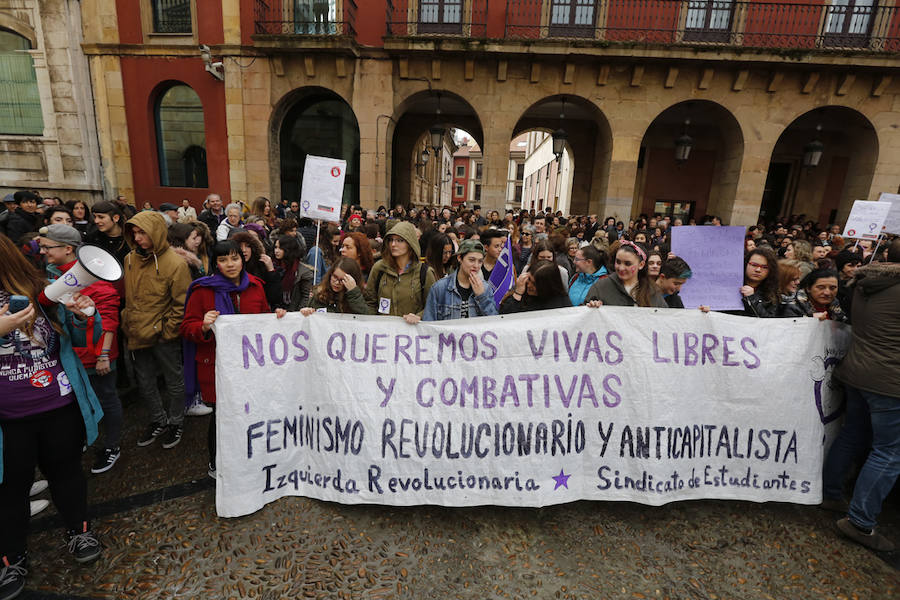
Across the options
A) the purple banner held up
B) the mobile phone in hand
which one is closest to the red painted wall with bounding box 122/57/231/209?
the mobile phone in hand

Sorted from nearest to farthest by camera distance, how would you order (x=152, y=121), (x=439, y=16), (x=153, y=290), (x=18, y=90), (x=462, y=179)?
1. (x=153, y=290)
2. (x=439, y=16)
3. (x=18, y=90)
4. (x=152, y=121)
5. (x=462, y=179)

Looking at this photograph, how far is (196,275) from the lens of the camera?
4371 millimetres

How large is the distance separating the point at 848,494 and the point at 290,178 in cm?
1557

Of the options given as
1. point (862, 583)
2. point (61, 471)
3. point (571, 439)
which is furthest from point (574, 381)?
point (61, 471)

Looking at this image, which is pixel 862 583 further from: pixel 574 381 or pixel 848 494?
pixel 574 381

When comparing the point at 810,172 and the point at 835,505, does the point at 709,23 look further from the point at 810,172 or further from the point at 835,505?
the point at 835,505

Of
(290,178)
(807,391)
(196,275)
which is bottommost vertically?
(807,391)

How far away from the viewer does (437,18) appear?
12953 millimetres

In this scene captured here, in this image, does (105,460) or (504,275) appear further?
(504,275)

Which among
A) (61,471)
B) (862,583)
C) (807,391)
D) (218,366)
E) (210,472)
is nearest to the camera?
(61,471)

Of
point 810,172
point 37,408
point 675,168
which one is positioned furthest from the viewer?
point 675,168

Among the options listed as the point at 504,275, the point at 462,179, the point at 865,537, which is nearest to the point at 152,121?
the point at 504,275

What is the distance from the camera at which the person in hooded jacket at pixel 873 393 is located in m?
2.66

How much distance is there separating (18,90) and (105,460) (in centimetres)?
1619
